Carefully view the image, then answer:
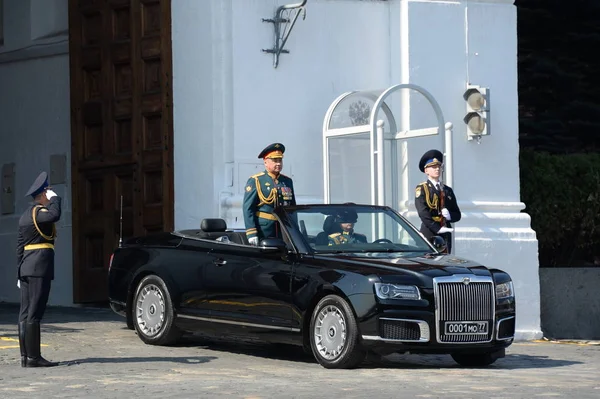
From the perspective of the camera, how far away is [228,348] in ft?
50.1

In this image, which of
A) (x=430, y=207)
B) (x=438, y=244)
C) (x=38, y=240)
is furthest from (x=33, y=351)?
(x=430, y=207)

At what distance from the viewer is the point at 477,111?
65.3ft

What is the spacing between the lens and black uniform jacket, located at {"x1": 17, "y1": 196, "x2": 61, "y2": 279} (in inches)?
530

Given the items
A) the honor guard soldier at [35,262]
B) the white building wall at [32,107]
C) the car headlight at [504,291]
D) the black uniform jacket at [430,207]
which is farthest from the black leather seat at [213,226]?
the white building wall at [32,107]

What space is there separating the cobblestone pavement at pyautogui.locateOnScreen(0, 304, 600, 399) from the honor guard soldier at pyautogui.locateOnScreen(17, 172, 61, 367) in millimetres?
326

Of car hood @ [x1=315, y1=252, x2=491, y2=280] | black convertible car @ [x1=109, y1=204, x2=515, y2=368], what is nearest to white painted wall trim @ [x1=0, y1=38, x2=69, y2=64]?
black convertible car @ [x1=109, y1=204, x2=515, y2=368]

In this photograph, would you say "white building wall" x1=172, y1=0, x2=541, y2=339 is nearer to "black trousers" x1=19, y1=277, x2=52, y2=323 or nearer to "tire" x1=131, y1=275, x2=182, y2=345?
"tire" x1=131, y1=275, x2=182, y2=345

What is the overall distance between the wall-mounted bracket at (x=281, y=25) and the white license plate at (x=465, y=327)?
22.2 ft

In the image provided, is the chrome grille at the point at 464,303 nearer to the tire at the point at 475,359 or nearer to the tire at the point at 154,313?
the tire at the point at 475,359

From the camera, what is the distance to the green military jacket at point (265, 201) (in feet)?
49.0

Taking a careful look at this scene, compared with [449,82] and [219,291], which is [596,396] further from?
[449,82]

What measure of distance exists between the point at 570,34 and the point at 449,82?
17.0 feet

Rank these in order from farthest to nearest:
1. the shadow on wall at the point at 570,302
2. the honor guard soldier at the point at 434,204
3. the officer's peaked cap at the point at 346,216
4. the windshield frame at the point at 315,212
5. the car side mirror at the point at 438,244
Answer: the shadow on wall at the point at 570,302 → the honor guard soldier at the point at 434,204 → the car side mirror at the point at 438,244 → the officer's peaked cap at the point at 346,216 → the windshield frame at the point at 315,212

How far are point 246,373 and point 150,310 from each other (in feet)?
8.36
